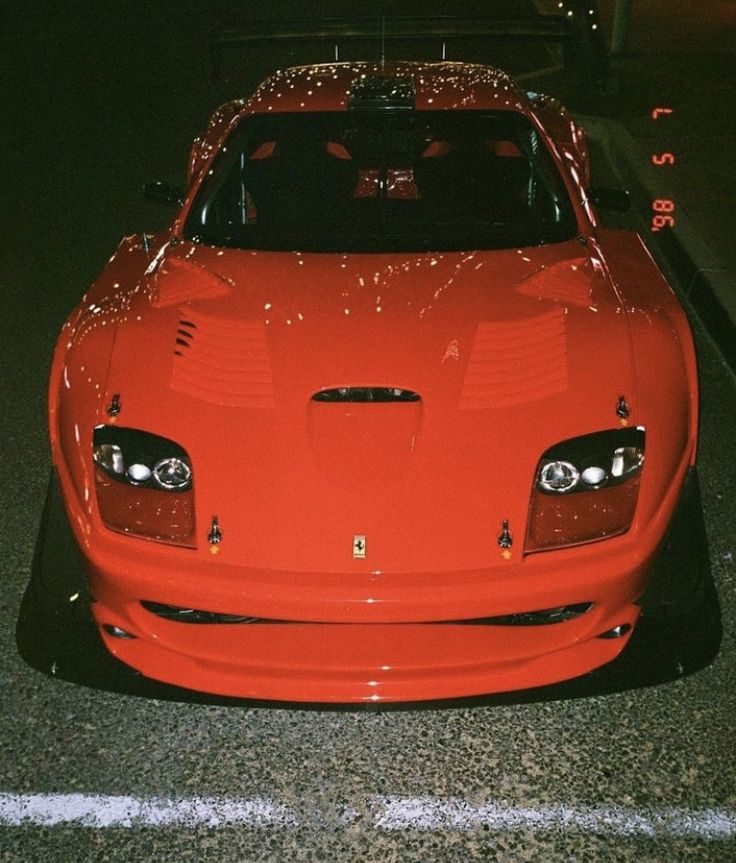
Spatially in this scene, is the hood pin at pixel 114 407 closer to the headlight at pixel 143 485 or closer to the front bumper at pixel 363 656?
the headlight at pixel 143 485

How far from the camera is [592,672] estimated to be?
2.35m

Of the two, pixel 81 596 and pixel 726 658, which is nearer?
pixel 81 596

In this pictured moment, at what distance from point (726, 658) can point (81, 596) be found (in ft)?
6.15

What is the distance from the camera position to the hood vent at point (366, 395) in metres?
2.52

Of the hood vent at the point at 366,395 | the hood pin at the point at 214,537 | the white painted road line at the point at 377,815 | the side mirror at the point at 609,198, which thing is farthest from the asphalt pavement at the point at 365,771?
the side mirror at the point at 609,198

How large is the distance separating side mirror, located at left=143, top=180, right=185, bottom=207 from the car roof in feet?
1.47

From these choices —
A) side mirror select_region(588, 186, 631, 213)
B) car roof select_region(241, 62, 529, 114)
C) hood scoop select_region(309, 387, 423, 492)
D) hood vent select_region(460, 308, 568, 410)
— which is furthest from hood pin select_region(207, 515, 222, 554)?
side mirror select_region(588, 186, 631, 213)

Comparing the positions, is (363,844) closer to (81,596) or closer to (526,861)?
(526,861)

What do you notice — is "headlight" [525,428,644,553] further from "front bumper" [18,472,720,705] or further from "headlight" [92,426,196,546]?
"headlight" [92,426,196,546]

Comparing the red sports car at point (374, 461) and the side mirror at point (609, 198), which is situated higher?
the side mirror at point (609, 198)

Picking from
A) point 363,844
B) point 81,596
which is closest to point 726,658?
point 363,844

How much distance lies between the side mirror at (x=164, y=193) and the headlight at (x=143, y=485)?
1.68 meters

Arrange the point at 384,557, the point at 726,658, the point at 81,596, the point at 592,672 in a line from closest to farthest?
the point at 384,557
the point at 592,672
the point at 81,596
the point at 726,658

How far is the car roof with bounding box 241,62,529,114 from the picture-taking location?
11.8ft
